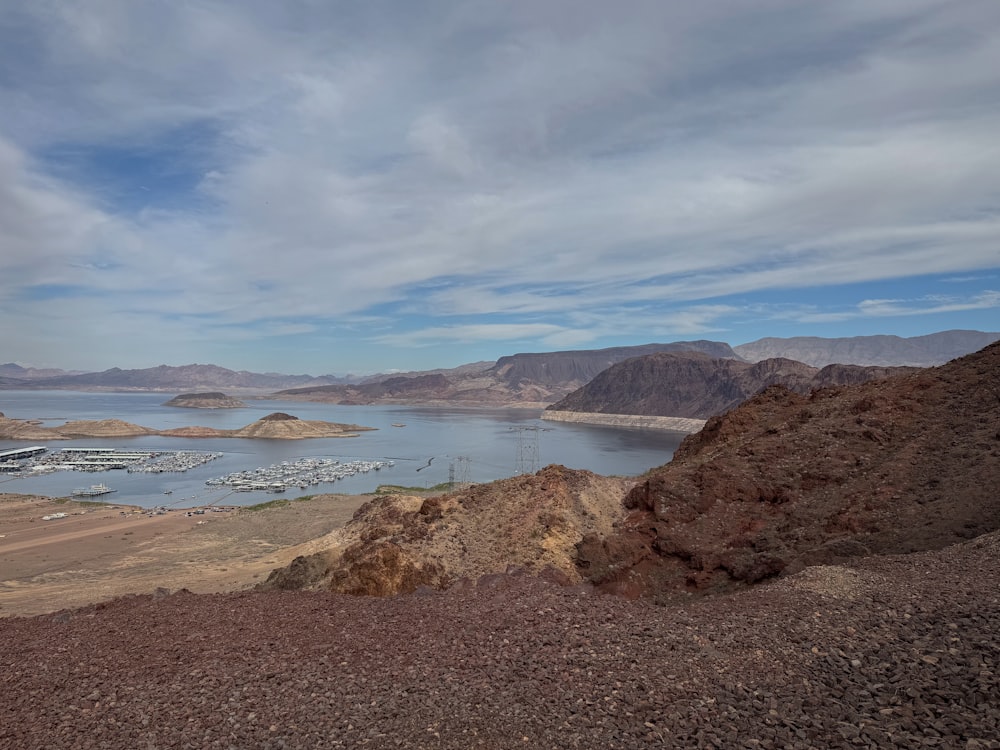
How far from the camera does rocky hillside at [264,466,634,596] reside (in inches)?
487

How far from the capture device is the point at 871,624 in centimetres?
686

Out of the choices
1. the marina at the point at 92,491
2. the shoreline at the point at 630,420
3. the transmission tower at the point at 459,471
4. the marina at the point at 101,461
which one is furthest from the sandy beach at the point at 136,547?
the shoreline at the point at 630,420

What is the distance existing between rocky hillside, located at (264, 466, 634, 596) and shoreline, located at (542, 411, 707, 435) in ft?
423

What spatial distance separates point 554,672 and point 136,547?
3362 cm

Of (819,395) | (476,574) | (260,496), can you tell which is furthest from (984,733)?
(260,496)

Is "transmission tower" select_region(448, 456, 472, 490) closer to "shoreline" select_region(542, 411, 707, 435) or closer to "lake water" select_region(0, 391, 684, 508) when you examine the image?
"lake water" select_region(0, 391, 684, 508)

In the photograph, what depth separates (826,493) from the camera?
44.8ft

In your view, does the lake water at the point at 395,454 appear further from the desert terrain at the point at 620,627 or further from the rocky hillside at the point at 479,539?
the desert terrain at the point at 620,627

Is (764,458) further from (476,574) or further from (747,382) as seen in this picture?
(747,382)

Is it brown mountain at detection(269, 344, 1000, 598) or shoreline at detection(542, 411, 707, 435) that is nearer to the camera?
brown mountain at detection(269, 344, 1000, 598)

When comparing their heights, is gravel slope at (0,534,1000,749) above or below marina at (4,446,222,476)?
above

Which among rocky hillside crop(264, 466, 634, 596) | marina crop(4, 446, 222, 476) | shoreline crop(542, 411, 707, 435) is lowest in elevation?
shoreline crop(542, 411, 707, 435)

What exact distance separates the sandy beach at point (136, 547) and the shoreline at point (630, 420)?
115 metres

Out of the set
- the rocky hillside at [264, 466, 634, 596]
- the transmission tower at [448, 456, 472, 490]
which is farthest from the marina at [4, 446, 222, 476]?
the rocky hillside at [264, 466, 634, 596]
